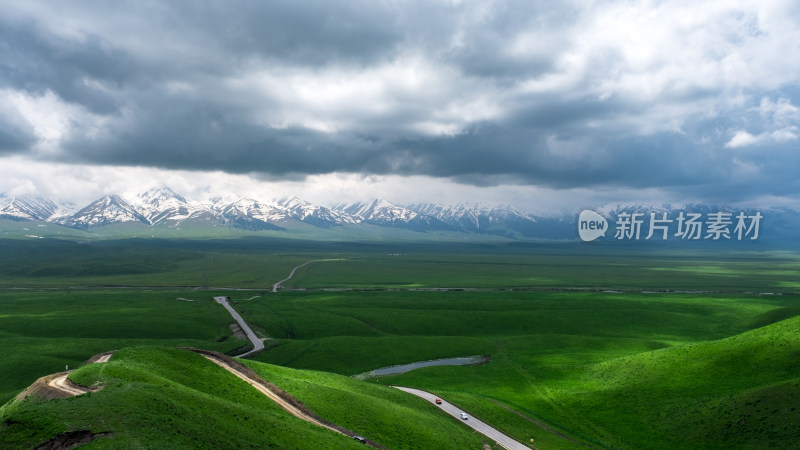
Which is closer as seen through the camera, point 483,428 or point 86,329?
point 483,428

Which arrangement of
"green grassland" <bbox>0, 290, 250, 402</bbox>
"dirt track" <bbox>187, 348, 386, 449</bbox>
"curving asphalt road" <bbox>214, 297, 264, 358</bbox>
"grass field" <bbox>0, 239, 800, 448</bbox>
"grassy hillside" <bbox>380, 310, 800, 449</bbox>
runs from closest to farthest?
"dirt track" <bbox>187, 348, 386, 449</bbox> < "grassy hillside" <bbox>380, 310, 800, 449</bbox> < "grass field" <bbox>0, 239, 800, 448</bbox> < "green grassland" <bbox>0, 290, 250, 402</bbox> < "curving asphalt road" <bbox>214, 297, 264, 358</bbox>

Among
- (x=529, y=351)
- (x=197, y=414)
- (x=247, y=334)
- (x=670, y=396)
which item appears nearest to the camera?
(x=197, y=414)

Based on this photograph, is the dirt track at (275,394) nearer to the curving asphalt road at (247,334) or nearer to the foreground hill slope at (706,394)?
the foreground hill slope at (706,394)

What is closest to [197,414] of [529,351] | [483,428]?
[483,428]

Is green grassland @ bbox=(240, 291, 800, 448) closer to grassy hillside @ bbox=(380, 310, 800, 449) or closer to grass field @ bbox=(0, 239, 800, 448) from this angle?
grassy hillside @ bbox=(380, 310, 800, 449)

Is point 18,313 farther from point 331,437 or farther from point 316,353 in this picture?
point 331,437

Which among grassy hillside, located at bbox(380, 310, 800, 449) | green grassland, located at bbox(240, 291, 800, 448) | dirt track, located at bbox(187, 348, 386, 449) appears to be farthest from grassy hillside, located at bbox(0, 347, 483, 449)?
green grassland, located at bbox(240, 291, 800, 448)

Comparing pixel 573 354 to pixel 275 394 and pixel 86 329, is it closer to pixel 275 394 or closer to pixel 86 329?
pixel 275 394

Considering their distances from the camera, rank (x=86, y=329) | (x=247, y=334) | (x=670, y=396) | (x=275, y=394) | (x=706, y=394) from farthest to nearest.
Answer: (x=247, y=334) → (x=86, y=329) → (x=670, y=396) → (x=706, y=394) → (x=275, y=394)

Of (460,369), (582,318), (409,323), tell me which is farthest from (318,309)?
(582,318)
